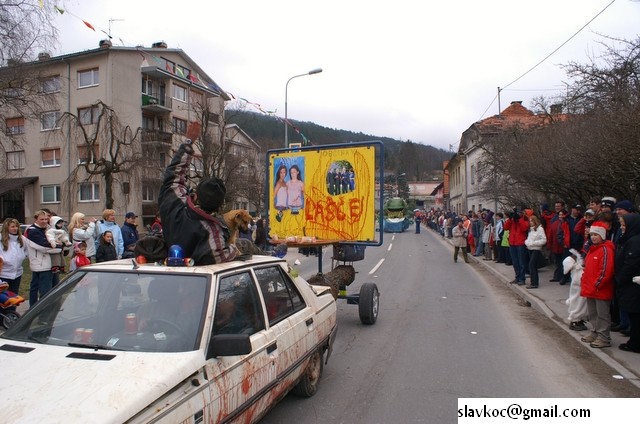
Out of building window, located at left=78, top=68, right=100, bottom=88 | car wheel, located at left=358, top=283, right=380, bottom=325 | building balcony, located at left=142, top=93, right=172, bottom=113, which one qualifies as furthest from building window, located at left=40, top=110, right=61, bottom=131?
car wheel, located at left=358, top=283, right=380, bottom=325

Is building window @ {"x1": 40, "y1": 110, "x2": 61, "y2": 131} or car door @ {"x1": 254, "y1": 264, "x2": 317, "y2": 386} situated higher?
building window @ {"x1": 40, "y1": 110, "x2": 61, "y2": 131}

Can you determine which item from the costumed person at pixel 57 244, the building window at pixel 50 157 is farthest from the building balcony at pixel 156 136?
the costumed person at pixel 57 244

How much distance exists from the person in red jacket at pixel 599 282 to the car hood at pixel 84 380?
5.63 meters

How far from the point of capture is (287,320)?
4020 millimetres

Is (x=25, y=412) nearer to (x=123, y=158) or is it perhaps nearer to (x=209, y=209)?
(x=209, y=209)

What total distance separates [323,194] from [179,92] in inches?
1413

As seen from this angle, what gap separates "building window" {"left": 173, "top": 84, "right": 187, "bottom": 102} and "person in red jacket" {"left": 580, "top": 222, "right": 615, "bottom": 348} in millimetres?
37667

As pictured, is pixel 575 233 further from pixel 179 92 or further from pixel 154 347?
pixel 179 92

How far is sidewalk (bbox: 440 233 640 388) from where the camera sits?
552 centimetres

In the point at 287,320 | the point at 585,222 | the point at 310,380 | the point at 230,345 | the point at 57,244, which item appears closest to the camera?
the point at 230,345

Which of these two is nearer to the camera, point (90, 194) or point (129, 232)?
point (129, 232)

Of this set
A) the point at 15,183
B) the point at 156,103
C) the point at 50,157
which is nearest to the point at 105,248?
the point at 156,103

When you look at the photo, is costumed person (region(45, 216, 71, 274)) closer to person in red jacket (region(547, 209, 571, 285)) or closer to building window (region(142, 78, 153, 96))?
person in red jacket (region(547, 209, 571, 285))

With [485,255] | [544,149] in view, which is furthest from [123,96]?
[544,149]
